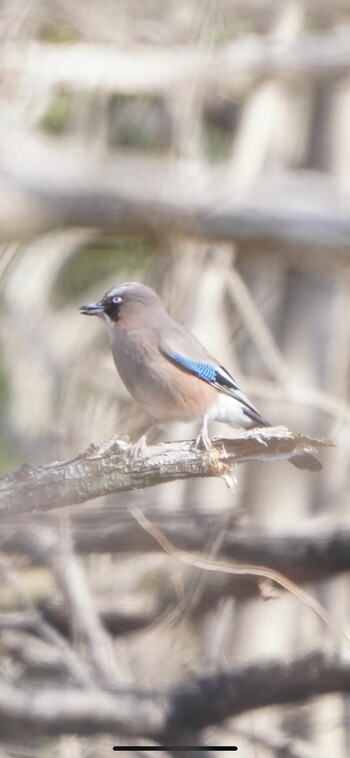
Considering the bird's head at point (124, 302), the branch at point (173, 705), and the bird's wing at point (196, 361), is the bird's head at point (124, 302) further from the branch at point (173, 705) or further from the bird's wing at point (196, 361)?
the branch at point (173, 705)

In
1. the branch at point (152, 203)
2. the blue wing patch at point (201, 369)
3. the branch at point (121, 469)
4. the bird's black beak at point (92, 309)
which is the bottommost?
the branch at point (121, 469)

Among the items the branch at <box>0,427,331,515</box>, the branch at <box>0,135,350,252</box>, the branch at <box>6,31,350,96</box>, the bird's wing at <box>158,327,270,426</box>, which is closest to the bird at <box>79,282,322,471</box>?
the bird's wing at <box>158,327,270,426</box>

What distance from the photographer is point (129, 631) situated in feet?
9.14

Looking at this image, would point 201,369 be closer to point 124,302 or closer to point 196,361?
point 196,361

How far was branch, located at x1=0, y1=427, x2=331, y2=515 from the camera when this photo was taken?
1153mm

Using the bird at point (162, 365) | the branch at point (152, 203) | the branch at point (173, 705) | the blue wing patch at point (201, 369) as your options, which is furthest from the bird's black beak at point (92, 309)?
the branch at point (173, 705)

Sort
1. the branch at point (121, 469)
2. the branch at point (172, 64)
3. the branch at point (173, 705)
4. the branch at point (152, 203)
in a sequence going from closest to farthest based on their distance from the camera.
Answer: the branch at point (152, 203)
the branch at point (121, 469)
the branch at point (173, 705)
the branch at point (172, 64)

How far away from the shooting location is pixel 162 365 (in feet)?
5.01

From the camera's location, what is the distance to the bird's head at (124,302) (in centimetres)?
137

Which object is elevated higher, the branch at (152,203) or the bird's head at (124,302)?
the bird's head at (124,302)

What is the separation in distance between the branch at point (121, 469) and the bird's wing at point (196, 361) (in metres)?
0.24

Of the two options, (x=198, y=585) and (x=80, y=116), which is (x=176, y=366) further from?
(x=80, y=116)

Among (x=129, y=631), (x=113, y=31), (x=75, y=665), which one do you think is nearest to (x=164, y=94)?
(x=113, y=31)

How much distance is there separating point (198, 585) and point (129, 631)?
772 millimetres
